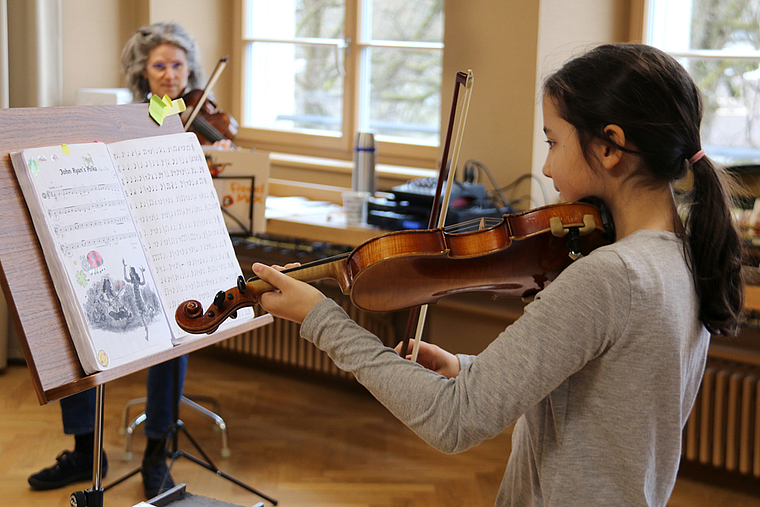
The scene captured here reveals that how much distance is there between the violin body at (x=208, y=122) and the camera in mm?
2546

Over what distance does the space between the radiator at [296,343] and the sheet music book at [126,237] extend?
1326 millimetres

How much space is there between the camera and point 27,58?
10.2 feet

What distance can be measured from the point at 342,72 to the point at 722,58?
161 centimetres

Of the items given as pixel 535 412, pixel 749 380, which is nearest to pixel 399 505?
pixel 749 380

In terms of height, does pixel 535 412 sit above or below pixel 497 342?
below

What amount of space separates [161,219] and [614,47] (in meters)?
0.95

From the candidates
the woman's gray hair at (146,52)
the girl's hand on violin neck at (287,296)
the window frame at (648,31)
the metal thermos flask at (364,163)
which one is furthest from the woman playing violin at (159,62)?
the girl's hand on violin neck at (287,296)

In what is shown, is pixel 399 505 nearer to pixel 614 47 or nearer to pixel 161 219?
pixel 161 219

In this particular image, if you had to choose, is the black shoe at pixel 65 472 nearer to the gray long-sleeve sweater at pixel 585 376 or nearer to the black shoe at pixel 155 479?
the black shoe at pixel 155 479

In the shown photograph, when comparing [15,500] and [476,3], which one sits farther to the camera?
[476,3]

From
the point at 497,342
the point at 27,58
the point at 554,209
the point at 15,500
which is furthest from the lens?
the point at 27,58

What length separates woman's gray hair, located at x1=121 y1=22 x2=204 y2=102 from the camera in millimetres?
2570

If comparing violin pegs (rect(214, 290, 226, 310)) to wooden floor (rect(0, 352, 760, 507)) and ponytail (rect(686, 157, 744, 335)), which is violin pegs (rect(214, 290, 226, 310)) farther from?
wooden floor (rect(0, 352, 760, 507))

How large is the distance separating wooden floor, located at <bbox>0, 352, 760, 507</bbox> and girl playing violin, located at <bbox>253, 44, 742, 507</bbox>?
140 centimetres
